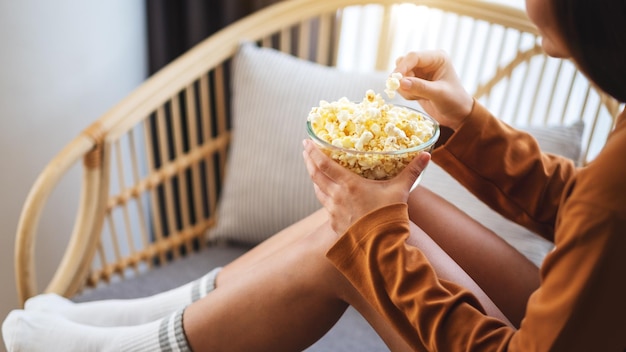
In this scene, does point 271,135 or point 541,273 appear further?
point 271,135

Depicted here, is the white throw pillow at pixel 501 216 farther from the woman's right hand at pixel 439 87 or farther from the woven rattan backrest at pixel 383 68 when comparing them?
the woman's right hand at pixel 439 87

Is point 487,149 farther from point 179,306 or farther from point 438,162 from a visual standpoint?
point 179,306

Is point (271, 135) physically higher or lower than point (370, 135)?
lower

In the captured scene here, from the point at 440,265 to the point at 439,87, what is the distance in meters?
0.25

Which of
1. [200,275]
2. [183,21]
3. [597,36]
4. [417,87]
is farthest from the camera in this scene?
[183,21]

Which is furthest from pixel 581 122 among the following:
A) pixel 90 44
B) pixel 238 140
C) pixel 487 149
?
pixel 90 44

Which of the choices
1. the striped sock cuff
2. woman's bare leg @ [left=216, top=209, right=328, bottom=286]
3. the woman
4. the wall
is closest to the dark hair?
the woman

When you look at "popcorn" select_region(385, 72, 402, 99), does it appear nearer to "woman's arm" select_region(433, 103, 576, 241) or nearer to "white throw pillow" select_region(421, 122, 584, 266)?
"woman's arm" select_region(433, 103, 576, 241)

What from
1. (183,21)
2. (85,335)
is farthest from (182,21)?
(85,335)

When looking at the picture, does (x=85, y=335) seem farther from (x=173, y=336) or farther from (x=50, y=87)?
(x=50, y=87)

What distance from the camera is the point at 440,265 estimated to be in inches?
32.2

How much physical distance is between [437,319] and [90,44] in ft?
3.58

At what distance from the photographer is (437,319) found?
71cm

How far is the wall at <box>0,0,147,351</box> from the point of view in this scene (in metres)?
1.30
